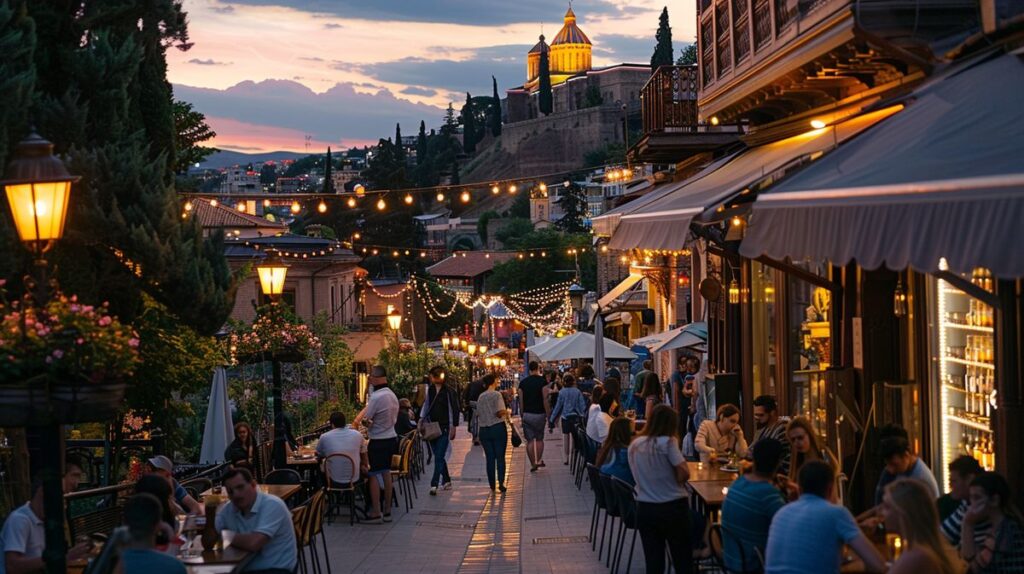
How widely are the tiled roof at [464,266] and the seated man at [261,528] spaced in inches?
3408

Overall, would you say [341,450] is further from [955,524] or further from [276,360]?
[955,524]

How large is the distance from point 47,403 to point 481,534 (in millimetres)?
7797

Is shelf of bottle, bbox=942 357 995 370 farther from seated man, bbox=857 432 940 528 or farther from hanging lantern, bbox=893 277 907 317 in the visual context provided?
seated man, bbox=857 432 940 528

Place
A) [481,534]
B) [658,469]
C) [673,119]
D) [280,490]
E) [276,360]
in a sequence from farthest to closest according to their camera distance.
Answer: [673,119] → [276,360] → [481,534] → [280,490] → [658,469]

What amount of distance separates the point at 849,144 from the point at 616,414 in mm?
8445

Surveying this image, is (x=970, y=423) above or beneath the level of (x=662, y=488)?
above

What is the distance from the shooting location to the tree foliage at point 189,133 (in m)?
20.7

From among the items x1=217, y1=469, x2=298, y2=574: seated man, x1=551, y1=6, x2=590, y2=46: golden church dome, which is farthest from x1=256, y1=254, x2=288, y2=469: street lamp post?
x1=551, y1=6, x2=590, y2=46: golden church dome

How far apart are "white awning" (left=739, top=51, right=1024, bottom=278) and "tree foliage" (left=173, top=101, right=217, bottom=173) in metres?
14.4

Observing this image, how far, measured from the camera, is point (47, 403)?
6539 millimetres

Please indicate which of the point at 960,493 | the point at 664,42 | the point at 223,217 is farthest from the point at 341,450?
the point at 664,42

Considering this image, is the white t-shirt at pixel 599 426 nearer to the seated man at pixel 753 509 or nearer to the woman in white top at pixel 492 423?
the woman in white top at pixel 492 423

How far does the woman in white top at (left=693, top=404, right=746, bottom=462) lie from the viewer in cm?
1168

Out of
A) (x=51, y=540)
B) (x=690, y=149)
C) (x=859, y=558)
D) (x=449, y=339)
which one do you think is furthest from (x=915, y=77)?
(x=449, y=339)
